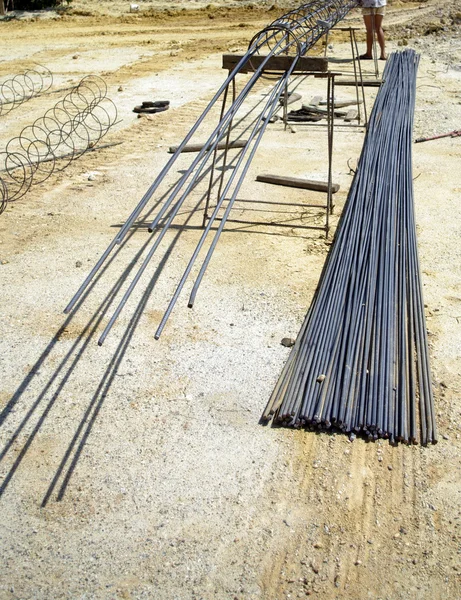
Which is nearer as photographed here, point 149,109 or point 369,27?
point 149,109

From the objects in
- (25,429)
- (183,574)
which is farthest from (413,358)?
(25,429)

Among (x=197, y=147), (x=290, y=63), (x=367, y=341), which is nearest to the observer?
(x=367, y=341)

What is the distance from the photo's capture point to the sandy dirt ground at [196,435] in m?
2.85

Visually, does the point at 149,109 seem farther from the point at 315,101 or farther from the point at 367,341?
the point at 367,341

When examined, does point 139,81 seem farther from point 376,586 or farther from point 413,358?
point 376,586

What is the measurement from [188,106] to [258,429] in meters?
7.59

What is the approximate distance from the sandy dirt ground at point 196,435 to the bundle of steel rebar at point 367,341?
0.45 feet

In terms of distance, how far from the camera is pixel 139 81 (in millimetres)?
11789

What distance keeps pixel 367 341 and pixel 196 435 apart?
46.2 inches

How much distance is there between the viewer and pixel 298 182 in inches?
270

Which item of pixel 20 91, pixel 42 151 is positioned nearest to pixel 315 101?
pixel 42 151

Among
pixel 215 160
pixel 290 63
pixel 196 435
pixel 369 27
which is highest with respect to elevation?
pixel 290 63

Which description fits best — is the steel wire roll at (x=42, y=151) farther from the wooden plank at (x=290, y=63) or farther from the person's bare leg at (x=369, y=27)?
the person's bare leg at (x=369, y=27)

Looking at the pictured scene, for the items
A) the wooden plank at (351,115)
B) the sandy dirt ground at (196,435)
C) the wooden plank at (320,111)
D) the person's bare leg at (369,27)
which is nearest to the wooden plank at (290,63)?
the sandy dirt ground at (196,435)
